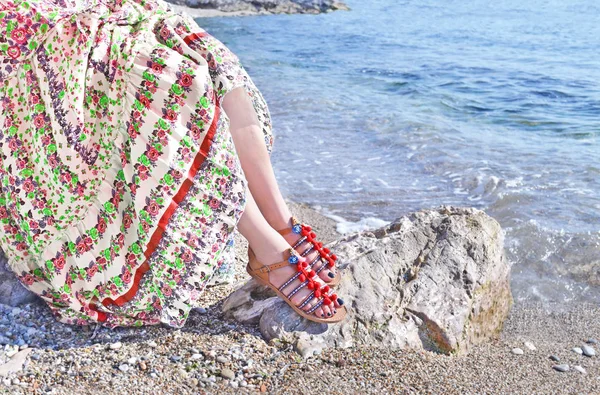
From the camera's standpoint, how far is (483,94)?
10109 millimetres

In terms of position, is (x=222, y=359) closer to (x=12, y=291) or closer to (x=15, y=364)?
(x=15, y=364)

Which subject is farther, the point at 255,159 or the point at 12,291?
the point at 12,291

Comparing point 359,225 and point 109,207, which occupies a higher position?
point 109,207

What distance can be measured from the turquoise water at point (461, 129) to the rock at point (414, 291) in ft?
3.27

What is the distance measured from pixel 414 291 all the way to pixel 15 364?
1.66m

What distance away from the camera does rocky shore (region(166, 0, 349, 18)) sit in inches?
1051

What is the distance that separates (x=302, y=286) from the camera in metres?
2.71

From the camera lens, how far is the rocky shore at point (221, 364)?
7.75 ft

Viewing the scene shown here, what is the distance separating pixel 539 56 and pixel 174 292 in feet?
39.6

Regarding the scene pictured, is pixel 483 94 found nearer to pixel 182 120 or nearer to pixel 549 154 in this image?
pixel 549 154

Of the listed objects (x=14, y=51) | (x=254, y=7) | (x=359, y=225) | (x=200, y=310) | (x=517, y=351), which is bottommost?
(x=359, y=225)

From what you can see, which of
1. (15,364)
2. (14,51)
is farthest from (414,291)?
(14,51)

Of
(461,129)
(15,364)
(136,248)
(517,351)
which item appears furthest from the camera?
(461,129)

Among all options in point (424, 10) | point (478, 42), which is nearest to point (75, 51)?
point (478, 42)
